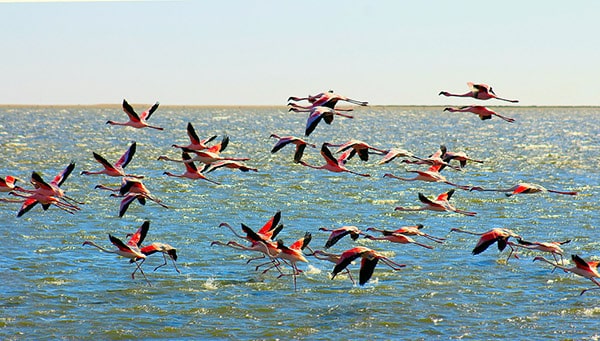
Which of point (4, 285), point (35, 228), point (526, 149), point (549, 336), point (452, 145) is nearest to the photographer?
point (549, 336)

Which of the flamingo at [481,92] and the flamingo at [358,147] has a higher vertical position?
the flamingo at [481,92]

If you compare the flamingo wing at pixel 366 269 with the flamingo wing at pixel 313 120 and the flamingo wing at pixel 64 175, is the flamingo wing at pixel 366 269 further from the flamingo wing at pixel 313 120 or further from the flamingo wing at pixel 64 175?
the flamingo wing at pixel 64 175

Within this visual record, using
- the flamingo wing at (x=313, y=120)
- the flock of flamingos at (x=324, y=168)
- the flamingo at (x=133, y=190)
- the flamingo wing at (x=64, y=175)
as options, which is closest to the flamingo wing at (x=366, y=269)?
the flock of flamingos at (x=324, y=168)

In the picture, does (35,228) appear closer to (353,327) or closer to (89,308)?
(89,308)

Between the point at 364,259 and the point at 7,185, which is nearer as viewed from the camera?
the point at 364,259

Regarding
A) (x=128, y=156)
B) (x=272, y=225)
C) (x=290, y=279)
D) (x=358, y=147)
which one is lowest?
(x=290, y=279)

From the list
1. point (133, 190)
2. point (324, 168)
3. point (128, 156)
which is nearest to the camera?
point (128, 156)

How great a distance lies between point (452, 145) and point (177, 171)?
3900 centimetres

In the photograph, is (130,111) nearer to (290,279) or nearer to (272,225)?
(272,225)

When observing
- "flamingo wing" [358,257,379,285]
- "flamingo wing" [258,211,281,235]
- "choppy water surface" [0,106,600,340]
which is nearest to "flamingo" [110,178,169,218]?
"flamingo wing" [258,211,281,235]

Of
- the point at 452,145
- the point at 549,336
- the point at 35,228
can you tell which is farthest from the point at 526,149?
the point at 549,336

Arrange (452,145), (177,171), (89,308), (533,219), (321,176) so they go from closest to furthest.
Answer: (89,308) < (533,219) < (321,176) < (177,171) < (452,145)

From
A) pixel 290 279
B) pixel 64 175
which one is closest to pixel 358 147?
pixel 64 175

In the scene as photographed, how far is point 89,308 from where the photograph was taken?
18219 mm
